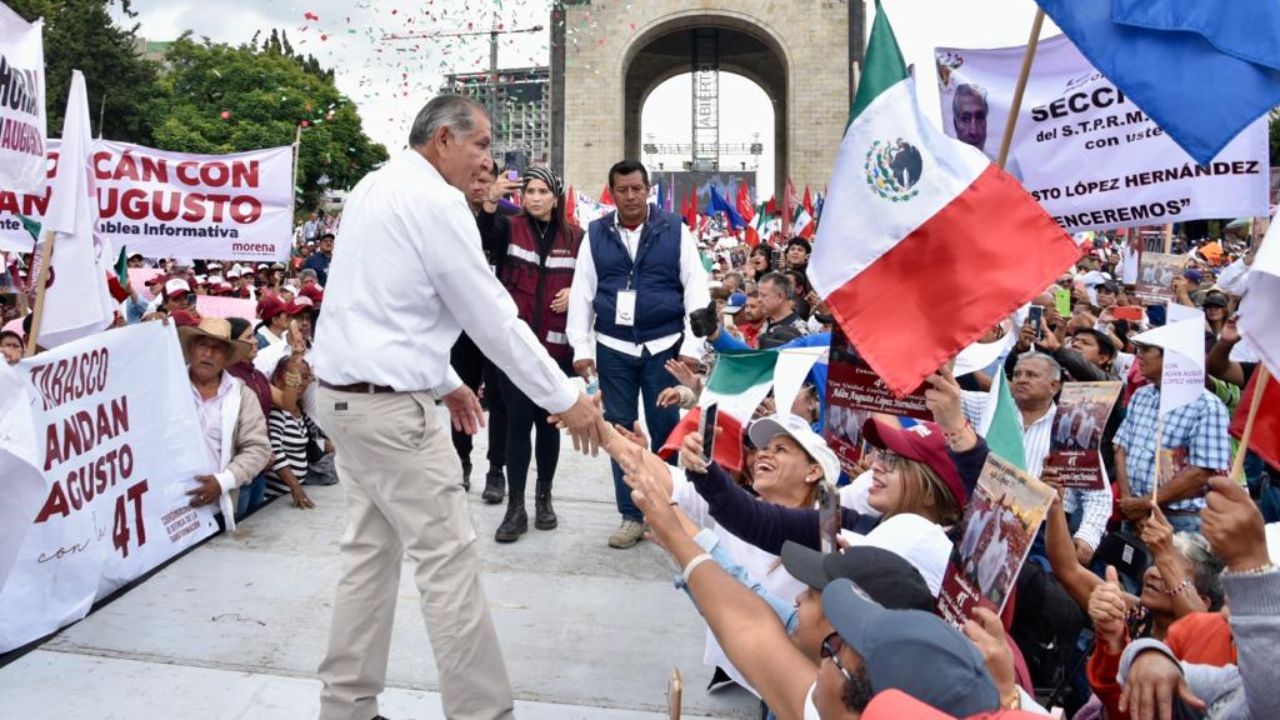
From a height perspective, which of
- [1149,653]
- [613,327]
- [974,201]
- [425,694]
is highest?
[974,201]

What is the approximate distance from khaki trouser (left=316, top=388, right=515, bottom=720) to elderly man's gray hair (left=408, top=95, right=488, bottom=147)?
2.76 feet

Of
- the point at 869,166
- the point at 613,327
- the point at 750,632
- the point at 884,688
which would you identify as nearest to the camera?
the point at 884,688

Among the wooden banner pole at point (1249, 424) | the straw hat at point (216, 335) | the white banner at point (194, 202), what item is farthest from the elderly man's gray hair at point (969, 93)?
the white banner at point (194, 202)

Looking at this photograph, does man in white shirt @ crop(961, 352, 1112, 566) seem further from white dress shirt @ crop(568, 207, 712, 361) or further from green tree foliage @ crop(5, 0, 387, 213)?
green tree foliage @ crop(5, 0, 387, 213)

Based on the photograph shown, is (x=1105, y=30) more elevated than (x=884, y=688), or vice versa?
(x=1105, y=30)

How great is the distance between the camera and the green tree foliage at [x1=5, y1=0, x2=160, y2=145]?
145ft

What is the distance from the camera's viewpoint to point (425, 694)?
11.7 ft

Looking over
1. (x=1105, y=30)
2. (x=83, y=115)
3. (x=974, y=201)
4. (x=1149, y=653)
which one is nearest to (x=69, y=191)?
(x=83, y=115)

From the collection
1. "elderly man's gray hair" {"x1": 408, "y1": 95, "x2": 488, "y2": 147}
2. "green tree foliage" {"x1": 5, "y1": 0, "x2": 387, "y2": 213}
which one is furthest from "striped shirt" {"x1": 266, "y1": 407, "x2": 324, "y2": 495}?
"green tree foliage" {"x1": 5, "y1": 0, "x2": 387, "y2": 213}

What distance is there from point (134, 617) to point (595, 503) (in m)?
2.62

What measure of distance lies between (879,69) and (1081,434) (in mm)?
1932

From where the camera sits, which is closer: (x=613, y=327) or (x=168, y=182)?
(x=613, y=327)

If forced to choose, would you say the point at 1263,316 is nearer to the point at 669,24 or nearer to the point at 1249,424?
the point at 1249,424

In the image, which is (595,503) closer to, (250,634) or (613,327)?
(613,327)
